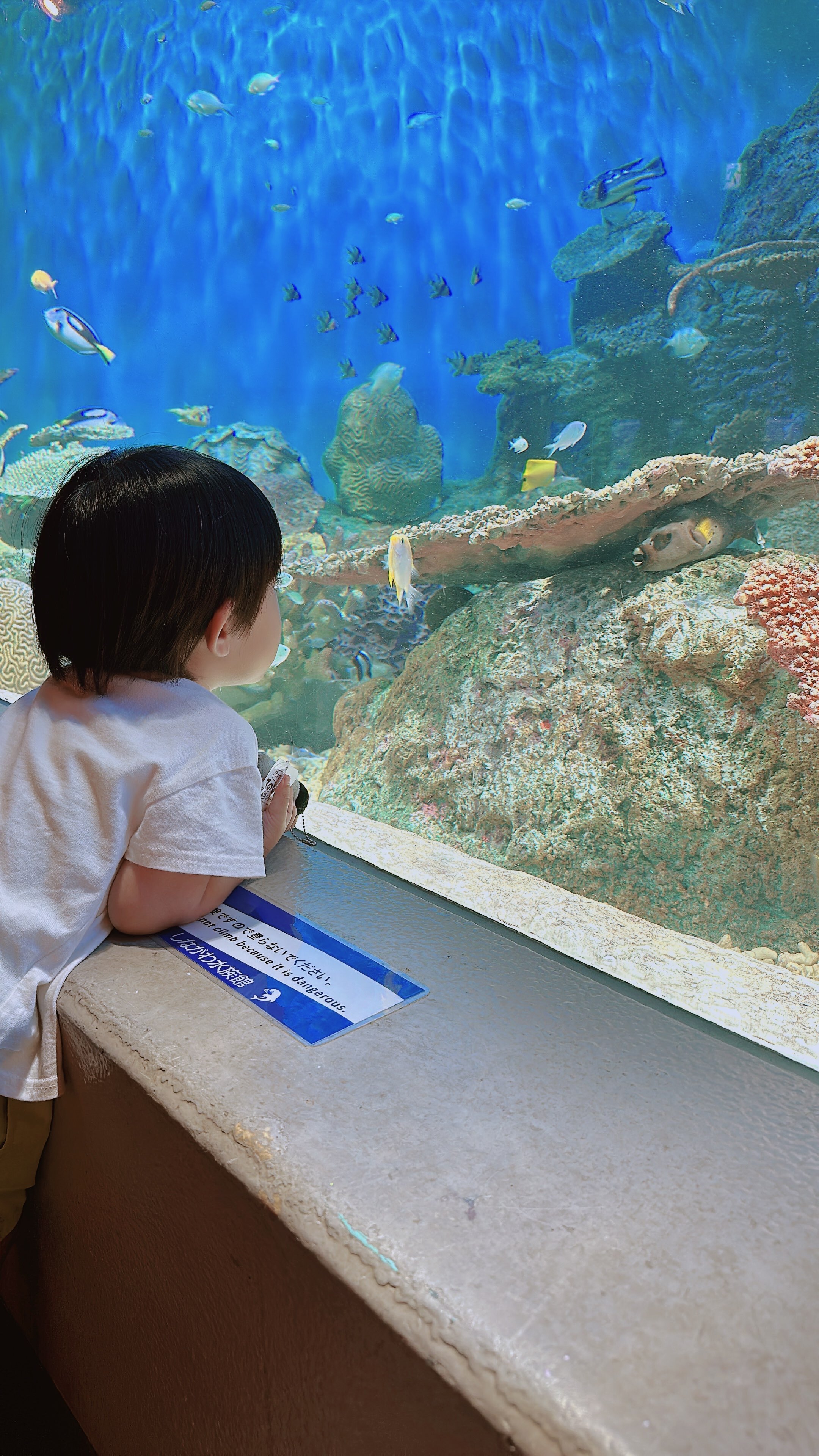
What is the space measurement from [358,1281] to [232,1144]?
0.17 meters

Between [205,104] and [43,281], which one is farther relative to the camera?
[43,281]

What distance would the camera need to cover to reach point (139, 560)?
965 millimetres

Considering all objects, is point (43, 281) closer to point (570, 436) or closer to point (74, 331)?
point (74, 331)

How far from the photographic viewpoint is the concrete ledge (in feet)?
6.09

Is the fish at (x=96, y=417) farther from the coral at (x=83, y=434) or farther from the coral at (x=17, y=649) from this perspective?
the coral at (x=17, y=649)

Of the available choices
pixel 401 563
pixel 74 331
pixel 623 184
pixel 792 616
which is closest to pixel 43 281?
pixel 74 331

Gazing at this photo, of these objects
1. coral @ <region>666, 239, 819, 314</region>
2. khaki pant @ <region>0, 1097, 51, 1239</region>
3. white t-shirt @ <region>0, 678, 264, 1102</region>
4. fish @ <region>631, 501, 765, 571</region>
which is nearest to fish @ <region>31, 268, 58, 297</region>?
coral @ <region>666, 239, 819, 314</region>

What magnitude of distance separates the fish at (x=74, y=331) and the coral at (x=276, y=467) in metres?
2.03

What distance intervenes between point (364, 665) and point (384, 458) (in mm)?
4807

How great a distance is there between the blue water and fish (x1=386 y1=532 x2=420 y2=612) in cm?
412

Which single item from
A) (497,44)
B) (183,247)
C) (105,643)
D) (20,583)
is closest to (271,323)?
(183,247)

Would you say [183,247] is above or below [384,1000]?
above

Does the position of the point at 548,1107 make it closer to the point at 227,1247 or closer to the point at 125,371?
the point at 227,1247

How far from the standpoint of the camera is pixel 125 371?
15.1m
